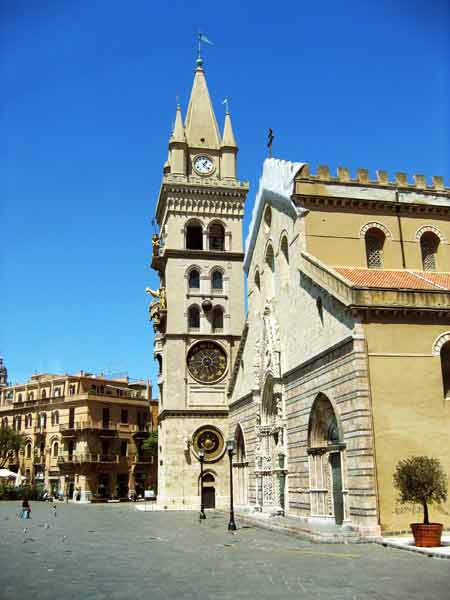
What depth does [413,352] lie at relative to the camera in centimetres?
2239

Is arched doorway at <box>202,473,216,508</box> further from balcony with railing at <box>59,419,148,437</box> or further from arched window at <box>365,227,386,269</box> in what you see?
balcony with railing at <box>59,419,148,437</box>

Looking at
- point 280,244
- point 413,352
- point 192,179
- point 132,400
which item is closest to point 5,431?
point 132,400

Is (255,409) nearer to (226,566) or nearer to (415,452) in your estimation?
(415,452)

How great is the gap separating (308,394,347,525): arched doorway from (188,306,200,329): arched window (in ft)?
78.9

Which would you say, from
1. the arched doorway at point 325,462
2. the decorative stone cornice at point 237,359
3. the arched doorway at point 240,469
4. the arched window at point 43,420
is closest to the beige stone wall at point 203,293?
the decorative stone cornice at point 237,359

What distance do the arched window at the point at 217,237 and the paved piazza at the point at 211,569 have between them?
101ft

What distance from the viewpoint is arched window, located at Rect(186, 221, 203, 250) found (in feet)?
172

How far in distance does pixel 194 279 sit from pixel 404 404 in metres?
30.7

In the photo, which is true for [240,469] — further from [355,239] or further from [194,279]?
[355,239]

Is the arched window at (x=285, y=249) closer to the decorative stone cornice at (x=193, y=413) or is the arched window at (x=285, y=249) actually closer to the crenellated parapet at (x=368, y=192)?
the crenellated parapet at (x=368, y=192)

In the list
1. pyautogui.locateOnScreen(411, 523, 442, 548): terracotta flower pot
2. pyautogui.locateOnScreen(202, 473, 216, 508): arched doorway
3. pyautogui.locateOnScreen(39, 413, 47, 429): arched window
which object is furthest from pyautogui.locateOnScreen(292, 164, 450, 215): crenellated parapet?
pyautogui.locateOnScreen(39, 413, 47, 429): arched window

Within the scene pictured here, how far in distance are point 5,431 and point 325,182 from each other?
5410 cm

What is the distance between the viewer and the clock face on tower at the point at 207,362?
160ft

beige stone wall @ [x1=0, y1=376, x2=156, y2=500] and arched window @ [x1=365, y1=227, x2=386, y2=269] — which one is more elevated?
arched window @ [x1=365, y1=227, x2=386, y2=269]
